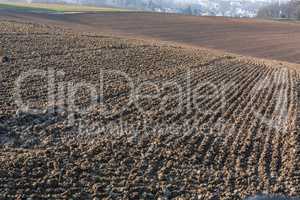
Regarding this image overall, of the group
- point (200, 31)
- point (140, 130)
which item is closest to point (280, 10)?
point (200, 31)

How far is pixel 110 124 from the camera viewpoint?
52.1 ft

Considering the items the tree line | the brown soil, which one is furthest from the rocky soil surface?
the tree line

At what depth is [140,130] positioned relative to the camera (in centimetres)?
1551

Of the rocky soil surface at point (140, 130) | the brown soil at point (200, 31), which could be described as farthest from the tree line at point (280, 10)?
the rocky soil surface at point (140, 130)

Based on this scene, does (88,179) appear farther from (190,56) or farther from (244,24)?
(244,24)

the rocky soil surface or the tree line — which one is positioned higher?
the tree line

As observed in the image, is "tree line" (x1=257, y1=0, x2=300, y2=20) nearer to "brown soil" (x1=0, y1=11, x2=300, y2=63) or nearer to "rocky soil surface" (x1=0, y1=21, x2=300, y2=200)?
"brown soil" (x1=0, y1=11, x2=300, y2=63)

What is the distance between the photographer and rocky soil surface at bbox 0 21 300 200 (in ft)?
38.3

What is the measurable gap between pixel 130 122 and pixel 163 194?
5244mm

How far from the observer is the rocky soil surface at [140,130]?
1167 centimetres

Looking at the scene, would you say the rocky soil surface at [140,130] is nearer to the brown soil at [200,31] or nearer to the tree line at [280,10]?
the brown soil at [200,31]

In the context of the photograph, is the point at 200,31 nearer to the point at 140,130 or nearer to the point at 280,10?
the point at 140,130

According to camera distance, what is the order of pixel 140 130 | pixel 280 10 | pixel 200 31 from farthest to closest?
pixel 280 10
pixel 200 31
pixel 140 130

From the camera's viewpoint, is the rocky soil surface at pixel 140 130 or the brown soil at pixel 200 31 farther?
the brown soil at pixel 200 31
